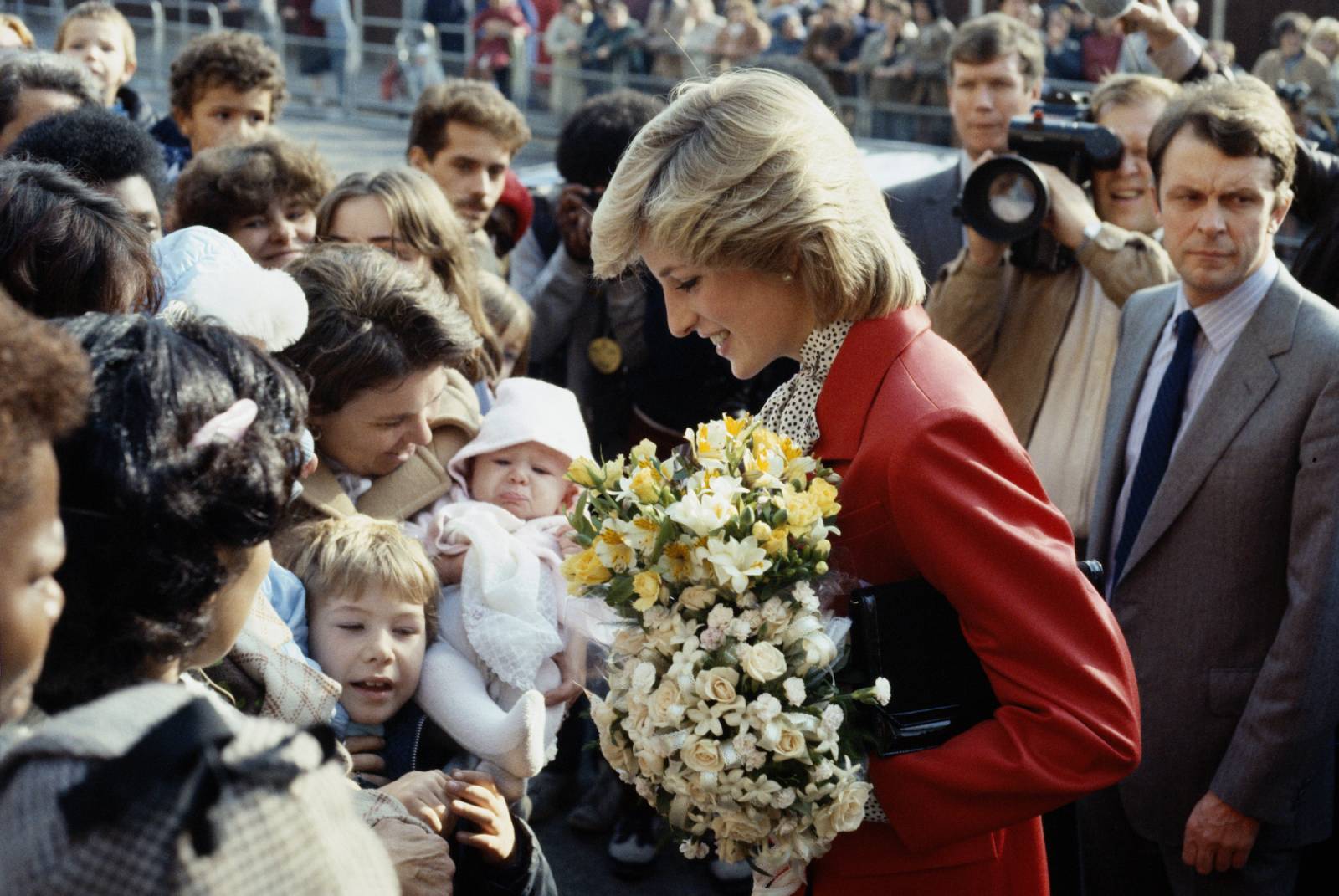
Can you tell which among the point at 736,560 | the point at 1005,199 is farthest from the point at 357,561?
the point at 1005,199

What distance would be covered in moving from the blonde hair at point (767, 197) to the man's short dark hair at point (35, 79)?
7.83ft

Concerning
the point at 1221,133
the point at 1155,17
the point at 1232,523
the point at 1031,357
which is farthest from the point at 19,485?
the point at 1155,17

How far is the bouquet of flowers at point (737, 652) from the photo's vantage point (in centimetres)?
201

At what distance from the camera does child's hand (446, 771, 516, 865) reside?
2.27 m

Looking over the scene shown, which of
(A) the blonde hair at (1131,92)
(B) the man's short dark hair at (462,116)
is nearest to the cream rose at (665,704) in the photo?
(A) the blonde hair at (1131,92)

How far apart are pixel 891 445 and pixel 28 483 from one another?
1.26 m

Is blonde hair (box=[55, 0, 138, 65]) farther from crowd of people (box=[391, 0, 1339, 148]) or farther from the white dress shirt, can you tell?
crowd of people (box=[391, 0, 1339, 148])

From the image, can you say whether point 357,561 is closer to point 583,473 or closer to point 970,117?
point 583,473

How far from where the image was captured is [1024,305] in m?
4.05

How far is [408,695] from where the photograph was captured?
2.66 m

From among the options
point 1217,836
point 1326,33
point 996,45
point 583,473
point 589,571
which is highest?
point 996,45

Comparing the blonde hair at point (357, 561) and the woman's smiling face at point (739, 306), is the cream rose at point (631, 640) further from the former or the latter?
the blonde hair at point (357, 561)

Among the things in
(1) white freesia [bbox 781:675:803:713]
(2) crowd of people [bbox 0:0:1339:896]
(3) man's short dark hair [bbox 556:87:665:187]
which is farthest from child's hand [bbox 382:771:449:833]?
(3) man's short dark hair [bbox 556:87:665:187]

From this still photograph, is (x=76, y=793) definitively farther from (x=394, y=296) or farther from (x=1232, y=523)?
(x=1232, y=523)
